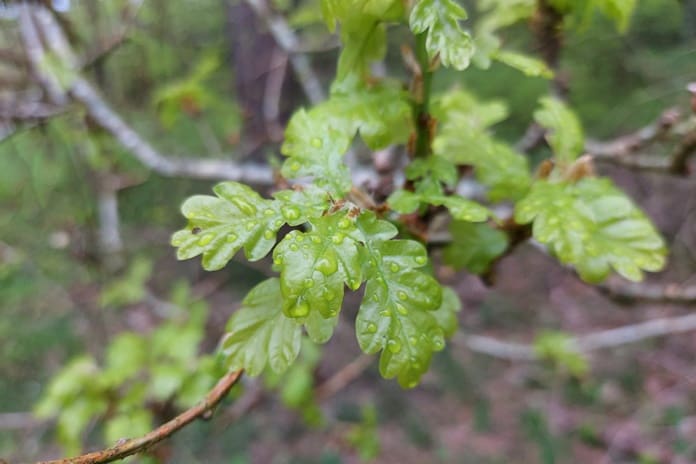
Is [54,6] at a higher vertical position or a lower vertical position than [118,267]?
higher

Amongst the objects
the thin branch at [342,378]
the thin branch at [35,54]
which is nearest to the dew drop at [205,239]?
the thin branch at [35,54]

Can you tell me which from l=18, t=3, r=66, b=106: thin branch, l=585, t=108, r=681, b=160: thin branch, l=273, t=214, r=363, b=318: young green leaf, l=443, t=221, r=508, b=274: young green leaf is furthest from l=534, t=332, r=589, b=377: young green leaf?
l=18, t=3, r=66, b=106: thin branch

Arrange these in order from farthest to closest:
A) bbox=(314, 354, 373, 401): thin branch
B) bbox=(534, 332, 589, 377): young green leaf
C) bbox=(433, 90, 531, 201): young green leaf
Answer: bbox=(314, 354, 373, 401): thin branch → bbox=(534, 332, 589, 377): young green leaf → bbox=(433, 90, 531, 201): young green leaf

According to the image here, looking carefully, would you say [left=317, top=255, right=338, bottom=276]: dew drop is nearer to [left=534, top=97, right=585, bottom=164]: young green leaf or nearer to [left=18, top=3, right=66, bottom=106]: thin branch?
[left=534, top=97, right=585, bottom=164]: young green leaf

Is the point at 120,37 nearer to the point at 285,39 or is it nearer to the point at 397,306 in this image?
the point at 285,39

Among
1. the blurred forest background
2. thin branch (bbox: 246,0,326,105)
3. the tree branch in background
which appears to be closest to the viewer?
the tree branch in background

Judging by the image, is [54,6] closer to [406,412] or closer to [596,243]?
[596,243]

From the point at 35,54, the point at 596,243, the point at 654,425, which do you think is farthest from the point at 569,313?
the point at 35,54
